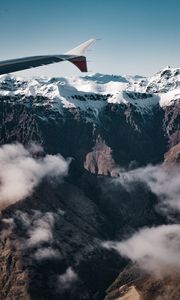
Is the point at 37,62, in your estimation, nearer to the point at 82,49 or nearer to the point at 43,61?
the point at 43,61

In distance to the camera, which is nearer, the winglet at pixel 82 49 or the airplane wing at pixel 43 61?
the airplane wing at pixel 43 61

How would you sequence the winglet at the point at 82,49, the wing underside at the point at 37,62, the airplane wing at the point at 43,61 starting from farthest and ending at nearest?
1. the winglet at the point at 82,49
2. the airplane wing at the point at 43,61
3. the wing underside at the point at 37,62

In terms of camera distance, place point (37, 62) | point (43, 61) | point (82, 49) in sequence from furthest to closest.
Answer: point (82, 49)
point (43, 61)
point (37, 62)

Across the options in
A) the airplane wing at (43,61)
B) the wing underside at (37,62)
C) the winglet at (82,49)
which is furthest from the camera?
the winglet at (82,49)

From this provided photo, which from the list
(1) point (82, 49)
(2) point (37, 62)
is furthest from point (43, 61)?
(1) point (82, 49)

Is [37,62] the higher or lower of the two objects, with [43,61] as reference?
lower

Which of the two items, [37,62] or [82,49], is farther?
[82,49]

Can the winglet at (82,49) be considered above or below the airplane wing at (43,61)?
above

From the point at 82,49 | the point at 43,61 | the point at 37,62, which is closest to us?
the point at 37,62

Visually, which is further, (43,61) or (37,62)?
(43,61)

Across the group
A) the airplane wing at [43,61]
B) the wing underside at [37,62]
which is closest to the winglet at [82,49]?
the airplane wing at [43,61]

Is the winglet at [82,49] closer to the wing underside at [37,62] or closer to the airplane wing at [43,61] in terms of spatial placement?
the airplane wing at [43,61]
